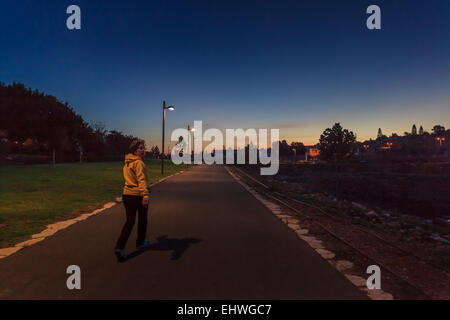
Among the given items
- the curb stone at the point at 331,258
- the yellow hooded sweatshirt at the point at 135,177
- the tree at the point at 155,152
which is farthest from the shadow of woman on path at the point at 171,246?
the tree at the point at 155,152

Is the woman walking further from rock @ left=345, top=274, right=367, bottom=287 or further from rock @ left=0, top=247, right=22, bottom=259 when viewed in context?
rock @ left=345, top=274, right=367, bottom=287

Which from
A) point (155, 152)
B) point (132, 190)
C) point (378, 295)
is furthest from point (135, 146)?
point (155, 152)

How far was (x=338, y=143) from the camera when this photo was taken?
350 ft

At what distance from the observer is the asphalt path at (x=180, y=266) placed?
3654 millimetres

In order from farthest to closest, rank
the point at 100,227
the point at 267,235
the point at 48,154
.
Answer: the point at 48,154
the point at 100,227
the point at 267,235

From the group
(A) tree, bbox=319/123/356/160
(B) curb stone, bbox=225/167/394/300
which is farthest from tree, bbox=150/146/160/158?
(B) curb stone, bbox=225/167/394/300

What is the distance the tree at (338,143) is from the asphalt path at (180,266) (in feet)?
354

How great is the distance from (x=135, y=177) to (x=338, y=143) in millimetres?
111598

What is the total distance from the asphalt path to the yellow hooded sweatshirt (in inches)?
47.4

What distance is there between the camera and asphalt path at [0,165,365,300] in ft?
12.0
